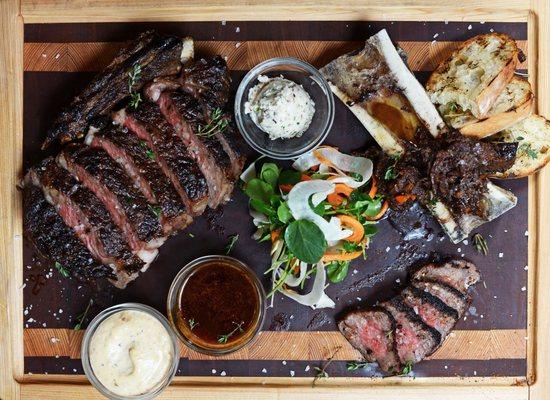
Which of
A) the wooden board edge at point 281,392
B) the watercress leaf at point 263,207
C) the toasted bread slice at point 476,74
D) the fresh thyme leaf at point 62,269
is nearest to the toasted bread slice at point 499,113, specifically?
the toasted bread slice at point 476,74

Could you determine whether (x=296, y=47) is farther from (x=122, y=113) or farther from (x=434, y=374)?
(x=434, y=374)

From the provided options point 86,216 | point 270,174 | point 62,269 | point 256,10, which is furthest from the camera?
point 256,10

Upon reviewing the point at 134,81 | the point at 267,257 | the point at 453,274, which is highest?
the point at 134,81

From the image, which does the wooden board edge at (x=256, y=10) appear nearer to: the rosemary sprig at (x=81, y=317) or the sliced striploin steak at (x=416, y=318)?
the sliced striploin steak at (x=416, y=318)

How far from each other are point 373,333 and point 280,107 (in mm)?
1440

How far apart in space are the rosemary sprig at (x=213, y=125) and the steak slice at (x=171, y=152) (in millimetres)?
128

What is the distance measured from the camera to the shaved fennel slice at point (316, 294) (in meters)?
3.44

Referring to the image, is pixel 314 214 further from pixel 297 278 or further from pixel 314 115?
pixel 314 115

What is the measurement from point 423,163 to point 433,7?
0.96 metres

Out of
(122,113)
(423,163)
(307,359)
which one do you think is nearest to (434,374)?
(307,359)

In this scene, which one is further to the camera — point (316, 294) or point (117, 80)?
point (316, 294)

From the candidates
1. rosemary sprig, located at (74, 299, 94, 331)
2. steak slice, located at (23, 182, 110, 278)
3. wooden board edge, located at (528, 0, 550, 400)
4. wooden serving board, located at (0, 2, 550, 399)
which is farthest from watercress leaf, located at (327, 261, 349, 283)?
rosemary sprig, located at (74, 299, 94, 331)

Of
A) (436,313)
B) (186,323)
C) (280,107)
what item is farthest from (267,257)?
(436,313)

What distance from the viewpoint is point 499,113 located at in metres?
3.33
